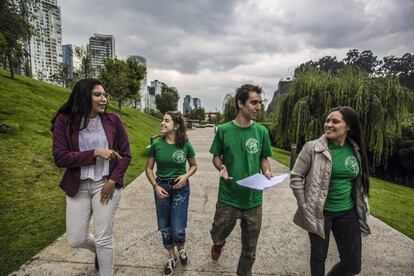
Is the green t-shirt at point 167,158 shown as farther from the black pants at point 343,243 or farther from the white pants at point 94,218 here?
the black pants at point 343,243

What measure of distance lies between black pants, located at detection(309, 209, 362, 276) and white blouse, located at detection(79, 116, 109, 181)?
1929mm

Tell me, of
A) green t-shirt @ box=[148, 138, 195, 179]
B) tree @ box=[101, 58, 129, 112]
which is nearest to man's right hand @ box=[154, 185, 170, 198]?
green t-shirt @ box=[148, 138, 195, 179]

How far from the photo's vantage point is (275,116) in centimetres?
1066

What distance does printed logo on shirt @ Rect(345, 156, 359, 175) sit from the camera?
6.63 feet

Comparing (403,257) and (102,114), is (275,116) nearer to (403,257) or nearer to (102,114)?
(403,257)

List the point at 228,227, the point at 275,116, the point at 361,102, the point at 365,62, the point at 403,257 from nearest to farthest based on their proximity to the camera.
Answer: the point at 228,227
the point at 403,257
the point at 361,102
the point at 275,116
the point at 365,62

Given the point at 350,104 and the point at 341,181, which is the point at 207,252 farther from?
the point at 350,104

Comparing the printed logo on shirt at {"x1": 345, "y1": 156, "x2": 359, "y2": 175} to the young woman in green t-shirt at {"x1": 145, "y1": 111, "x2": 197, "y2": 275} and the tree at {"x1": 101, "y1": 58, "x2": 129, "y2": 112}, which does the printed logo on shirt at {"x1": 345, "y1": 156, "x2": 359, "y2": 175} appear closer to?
the young woman in green t-shirt at {"x1": 145, "y1": 111, "x2": 197, "y2": 275}

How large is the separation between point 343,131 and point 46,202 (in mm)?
4933

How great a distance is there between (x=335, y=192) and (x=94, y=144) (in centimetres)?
213

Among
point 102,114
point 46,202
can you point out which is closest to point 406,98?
point 102,114

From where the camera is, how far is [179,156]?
249 cm

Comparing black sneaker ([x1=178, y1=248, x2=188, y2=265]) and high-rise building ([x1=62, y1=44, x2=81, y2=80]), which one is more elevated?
high-rise building ([x1=62, y1=44, x2=81, y2=80])

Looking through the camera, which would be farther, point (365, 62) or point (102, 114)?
point (365, 62)
